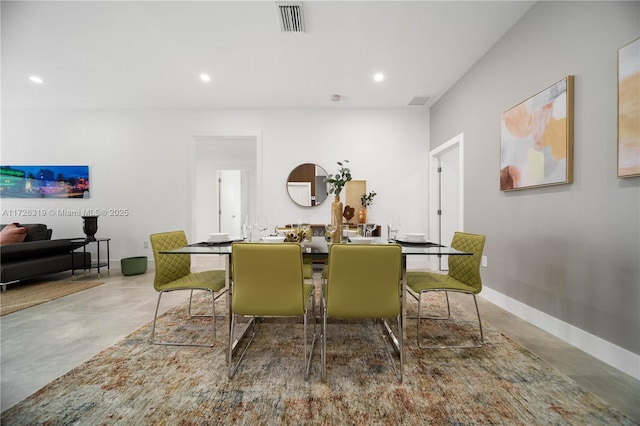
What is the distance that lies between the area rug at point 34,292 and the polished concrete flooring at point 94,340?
6.4 inches

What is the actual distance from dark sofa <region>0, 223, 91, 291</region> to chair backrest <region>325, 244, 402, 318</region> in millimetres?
4329

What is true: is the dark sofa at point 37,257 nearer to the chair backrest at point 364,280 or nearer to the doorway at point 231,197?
the doorway at point 231,197

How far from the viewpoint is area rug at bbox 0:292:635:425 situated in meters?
1.28

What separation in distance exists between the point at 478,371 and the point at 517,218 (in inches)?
64.1

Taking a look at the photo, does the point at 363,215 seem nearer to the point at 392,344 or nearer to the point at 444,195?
the point at 444,195

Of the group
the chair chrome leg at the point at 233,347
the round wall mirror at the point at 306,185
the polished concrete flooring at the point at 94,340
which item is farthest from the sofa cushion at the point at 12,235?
the chair chrome leg at the point at 233,347

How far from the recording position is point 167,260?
2.12 metres

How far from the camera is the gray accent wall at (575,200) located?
165 centimetres

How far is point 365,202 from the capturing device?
4598mm

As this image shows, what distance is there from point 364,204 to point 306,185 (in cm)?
108

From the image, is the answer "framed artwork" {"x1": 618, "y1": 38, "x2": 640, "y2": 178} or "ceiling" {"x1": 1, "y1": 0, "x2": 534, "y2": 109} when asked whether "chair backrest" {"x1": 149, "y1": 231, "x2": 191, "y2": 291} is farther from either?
"framed artwork" {"x1": 618, "y1": 38, "x2": 640, "y2": 178}

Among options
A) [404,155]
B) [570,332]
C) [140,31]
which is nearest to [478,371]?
[570,332]

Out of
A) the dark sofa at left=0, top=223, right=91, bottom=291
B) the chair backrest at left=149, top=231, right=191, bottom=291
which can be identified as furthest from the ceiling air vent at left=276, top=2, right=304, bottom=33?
the dark sofa at left=0, top=223, right=91, bottom=291

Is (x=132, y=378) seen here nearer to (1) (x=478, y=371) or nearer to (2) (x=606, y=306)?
Result: (1) (x=478, y=371)
